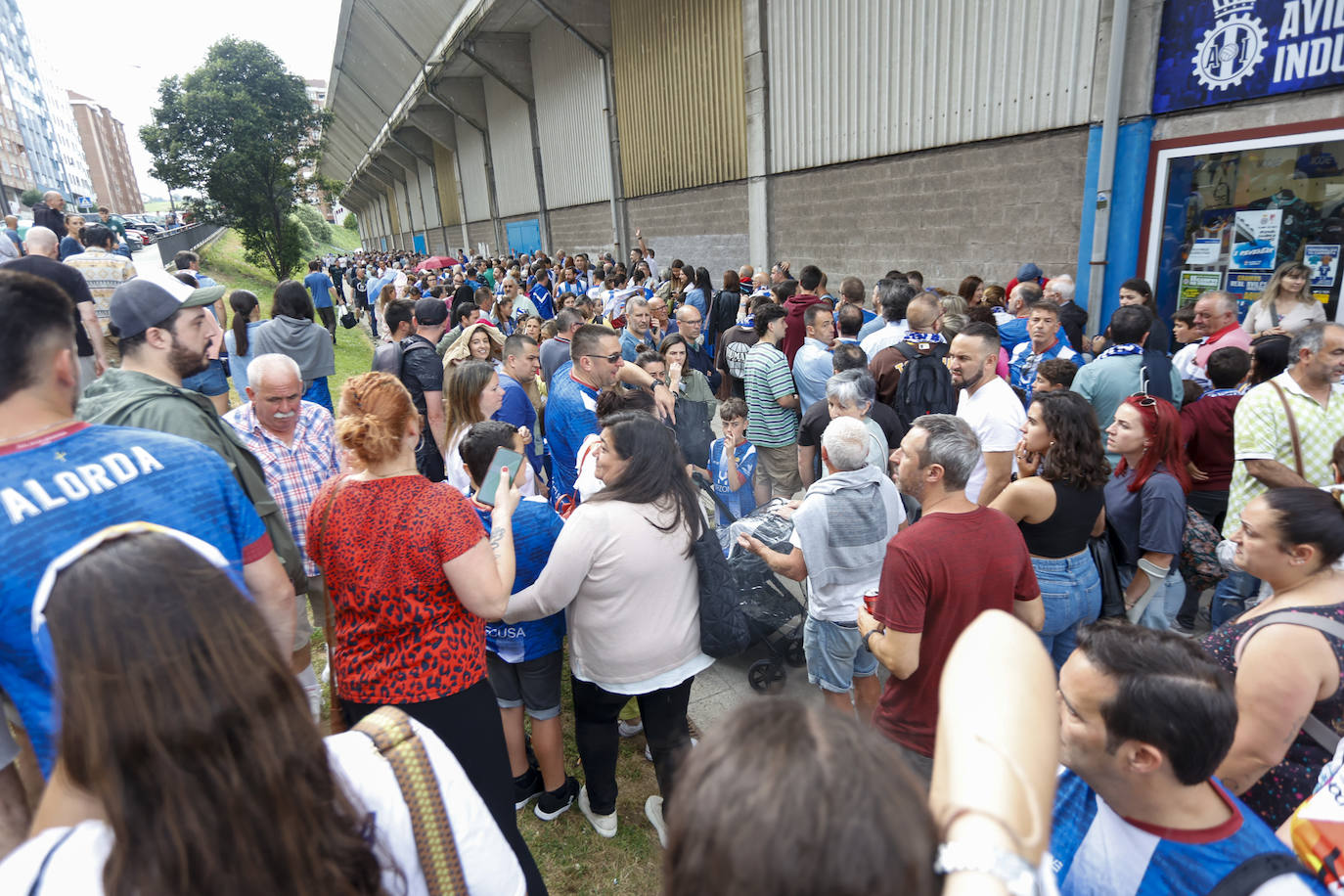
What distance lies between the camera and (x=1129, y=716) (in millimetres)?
1397

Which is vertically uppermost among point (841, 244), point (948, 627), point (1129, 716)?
point (841, 244)

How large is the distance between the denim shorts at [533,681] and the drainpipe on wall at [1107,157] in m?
7.11

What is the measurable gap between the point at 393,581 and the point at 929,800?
1.73m

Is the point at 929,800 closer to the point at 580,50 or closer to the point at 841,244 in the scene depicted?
the point at 841,244

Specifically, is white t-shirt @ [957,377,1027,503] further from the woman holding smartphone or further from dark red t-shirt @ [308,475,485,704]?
dark red t-shirt @ [308,475,485,704]

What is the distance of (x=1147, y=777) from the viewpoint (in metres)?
1.37

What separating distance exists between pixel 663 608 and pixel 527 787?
4.41ft

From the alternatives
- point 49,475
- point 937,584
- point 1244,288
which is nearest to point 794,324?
point 1244,288

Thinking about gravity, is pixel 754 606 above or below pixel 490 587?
below

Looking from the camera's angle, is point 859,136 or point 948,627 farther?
point 859,136

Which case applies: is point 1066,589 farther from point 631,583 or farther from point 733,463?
point 733,463

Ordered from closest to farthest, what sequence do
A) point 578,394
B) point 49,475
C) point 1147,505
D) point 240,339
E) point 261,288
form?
point 49,475
point 1147,505
point 578,394
point 240,339
point 261,288

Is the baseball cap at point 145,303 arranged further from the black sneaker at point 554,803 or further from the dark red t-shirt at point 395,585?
the black sneaker at point 554,803

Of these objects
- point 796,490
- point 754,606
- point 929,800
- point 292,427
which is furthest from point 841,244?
point 929,800
